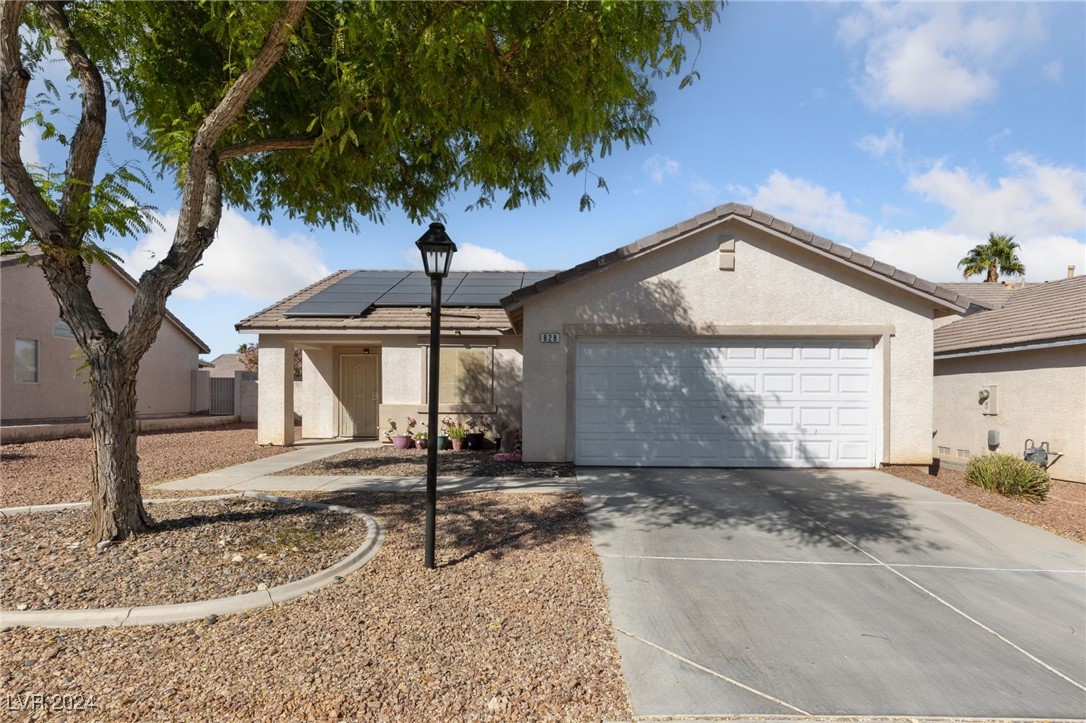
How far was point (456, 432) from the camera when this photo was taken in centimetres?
1272

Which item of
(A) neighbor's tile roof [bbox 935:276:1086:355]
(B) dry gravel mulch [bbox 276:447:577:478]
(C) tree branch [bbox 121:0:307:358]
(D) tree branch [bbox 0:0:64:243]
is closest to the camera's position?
(D) tree branch [bbox 0:0:64:243]

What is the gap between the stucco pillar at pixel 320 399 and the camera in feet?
49.2

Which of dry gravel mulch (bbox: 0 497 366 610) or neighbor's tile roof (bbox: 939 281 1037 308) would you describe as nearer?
dry gravel mulch (bbox: 0 497 366 610)

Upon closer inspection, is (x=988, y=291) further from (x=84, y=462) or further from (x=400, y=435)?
(x=84, y=462)

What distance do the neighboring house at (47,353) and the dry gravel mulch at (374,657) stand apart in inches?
467

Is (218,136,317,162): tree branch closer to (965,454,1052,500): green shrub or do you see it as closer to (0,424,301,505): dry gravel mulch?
(0,424,301,505): dry gravel mulch

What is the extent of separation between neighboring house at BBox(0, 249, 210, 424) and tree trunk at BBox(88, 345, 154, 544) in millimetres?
9699

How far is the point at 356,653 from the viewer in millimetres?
3557

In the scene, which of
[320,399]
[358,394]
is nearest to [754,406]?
[358,394]

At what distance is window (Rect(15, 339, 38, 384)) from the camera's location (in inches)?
600

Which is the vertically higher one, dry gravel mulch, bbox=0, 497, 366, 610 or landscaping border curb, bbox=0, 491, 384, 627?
dry gravel mulch, bbox=0, 497, 366, 610

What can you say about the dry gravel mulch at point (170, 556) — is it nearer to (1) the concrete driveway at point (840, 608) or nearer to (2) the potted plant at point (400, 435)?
(1) the concrete driveway at point (840, 608)

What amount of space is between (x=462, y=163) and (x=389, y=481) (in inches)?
193

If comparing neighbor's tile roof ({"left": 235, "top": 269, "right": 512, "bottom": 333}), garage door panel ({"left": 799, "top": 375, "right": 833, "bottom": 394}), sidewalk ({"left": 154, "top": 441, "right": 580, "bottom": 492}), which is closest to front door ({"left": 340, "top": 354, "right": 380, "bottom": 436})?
neighbor's tile roof ({"left": 235, "top": 269, "right": 512, "bottom": 333})
